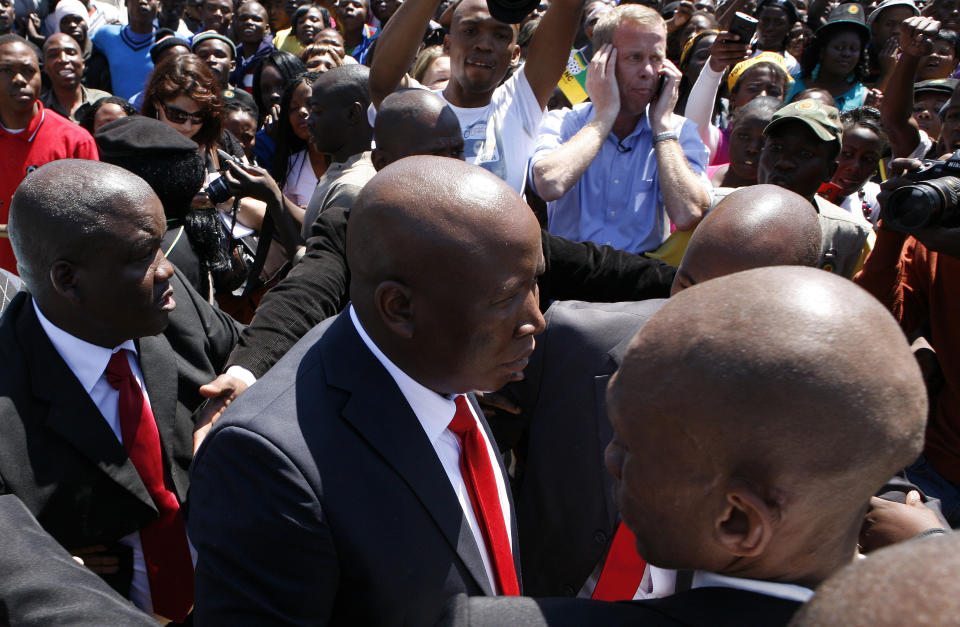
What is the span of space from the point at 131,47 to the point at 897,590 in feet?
28.3

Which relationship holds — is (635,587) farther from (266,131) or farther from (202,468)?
(266,131)

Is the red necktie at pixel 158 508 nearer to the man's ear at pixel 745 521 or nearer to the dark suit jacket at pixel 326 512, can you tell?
the dark suit jacket at pixel 326 512

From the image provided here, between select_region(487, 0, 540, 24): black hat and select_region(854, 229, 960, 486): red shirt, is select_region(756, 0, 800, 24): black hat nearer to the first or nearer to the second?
select_region(854, 229, 960, 486): red shirt

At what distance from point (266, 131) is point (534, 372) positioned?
14.6ft

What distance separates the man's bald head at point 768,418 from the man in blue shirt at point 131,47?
7.75 metres

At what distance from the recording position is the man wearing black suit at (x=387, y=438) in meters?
1.54

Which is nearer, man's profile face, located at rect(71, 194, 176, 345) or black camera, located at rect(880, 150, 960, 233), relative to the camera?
man's profile face, located at rect(71, 194, 176, 345)

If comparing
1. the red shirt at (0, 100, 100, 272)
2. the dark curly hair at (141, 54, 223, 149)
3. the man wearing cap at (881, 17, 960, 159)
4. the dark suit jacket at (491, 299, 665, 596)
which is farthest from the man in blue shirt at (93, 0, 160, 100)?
the dark suit jacket at (491, 299, 665, 596)

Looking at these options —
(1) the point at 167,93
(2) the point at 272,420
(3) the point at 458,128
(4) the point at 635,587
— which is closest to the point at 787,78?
(3) the point at 458,128

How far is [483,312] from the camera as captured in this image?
179cm

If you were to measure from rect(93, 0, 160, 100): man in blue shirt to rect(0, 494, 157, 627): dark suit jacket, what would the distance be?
23.5 ft

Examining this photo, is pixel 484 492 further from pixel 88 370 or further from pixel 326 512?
pixel 88 370

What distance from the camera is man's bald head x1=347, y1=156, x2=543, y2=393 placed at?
1.74m

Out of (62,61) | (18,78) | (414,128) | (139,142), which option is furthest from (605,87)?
(62,61)
